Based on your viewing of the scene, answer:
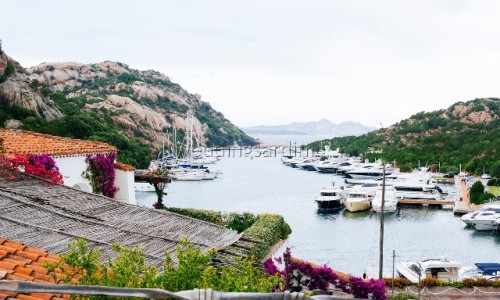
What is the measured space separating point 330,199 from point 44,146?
40.1 m

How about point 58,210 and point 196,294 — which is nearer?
point 196,294

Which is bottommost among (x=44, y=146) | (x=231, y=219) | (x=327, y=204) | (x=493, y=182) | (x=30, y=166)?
(x=327, y=204)

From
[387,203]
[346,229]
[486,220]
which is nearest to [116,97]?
[387,203]

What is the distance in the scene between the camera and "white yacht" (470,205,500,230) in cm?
4103

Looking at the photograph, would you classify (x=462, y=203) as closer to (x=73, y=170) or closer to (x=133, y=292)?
(x=73, y=170)

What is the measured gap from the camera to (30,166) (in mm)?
12422

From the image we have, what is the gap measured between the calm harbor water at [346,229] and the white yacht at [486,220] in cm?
56

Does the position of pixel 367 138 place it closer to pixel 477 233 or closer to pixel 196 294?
pixel 477 233

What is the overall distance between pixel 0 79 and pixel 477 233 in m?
45.3

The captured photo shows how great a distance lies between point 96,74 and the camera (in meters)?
130

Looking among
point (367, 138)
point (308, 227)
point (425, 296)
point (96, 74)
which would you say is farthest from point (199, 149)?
point (425, 296)

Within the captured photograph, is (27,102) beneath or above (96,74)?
beneath

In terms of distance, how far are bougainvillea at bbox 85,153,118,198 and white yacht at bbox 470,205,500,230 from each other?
33685mm

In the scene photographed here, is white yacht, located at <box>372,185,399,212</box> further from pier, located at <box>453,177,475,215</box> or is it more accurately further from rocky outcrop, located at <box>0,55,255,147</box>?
rocky outcrop, located at <box>0,55,255,147</box>
